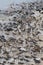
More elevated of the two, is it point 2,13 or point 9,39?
point 2,13

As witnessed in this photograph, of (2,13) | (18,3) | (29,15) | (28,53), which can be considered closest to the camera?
(28,53)

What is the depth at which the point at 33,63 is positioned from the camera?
355 cm

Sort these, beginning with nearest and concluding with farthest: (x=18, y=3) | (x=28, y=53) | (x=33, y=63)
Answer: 1. (x=33, y=63)
2. (x=28, y=53)
3. (x=18, y=3)

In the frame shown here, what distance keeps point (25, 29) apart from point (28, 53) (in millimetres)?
906

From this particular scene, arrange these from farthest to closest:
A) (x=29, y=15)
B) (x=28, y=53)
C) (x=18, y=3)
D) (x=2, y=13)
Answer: (x=18, y=3) < (x=2, y=13) < (x=29, y=15) < (x=28, y=53)

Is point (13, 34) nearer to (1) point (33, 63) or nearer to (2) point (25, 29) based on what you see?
(2) point (25, 29)

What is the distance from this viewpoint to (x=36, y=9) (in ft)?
18.7

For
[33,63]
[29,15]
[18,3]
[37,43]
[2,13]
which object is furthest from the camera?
[18,3]

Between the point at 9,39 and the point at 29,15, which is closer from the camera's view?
the point at 9,39

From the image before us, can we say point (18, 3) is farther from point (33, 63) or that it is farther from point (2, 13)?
point (33, 63)

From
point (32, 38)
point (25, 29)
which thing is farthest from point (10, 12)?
point (32, 38)

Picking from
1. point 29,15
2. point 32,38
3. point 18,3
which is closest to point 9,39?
point 32,38

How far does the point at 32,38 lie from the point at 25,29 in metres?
0.42

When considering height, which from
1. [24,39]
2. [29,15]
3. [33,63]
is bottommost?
[33,63]
